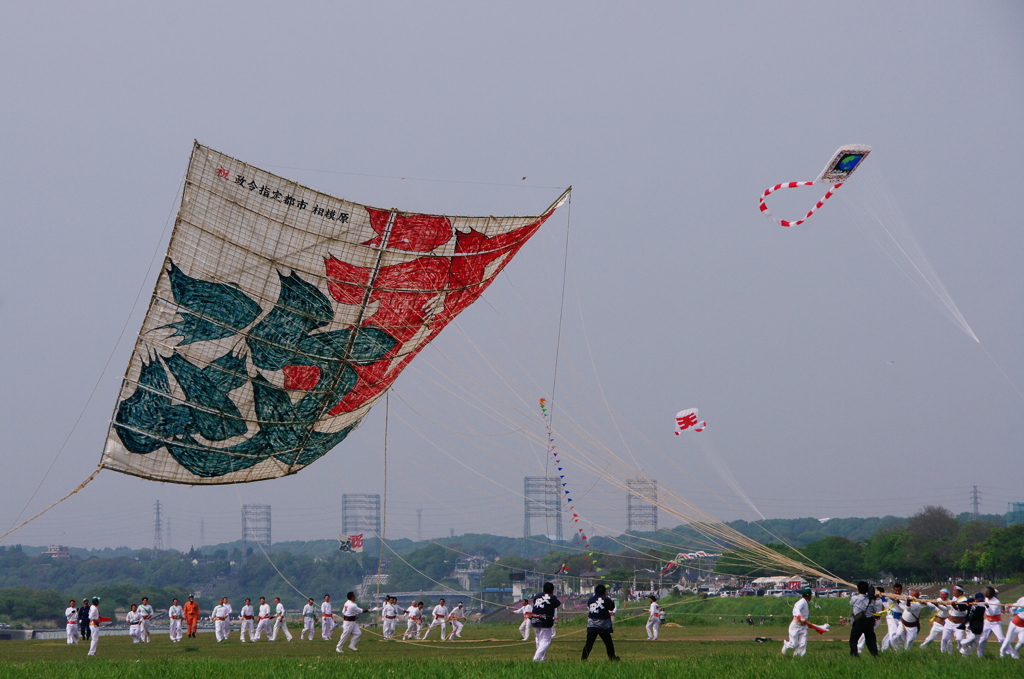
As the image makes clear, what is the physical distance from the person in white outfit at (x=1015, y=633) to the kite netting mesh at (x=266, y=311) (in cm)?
1386

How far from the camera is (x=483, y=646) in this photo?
2653 centimetres

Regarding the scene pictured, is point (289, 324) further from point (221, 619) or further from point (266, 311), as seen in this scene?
point (221, 619)

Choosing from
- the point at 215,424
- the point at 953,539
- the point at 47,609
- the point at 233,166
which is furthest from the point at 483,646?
the point at 47,609

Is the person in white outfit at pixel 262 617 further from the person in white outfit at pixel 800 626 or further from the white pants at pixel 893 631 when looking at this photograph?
the white pants at pixel 893 631

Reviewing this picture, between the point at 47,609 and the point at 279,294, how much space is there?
4754 inches

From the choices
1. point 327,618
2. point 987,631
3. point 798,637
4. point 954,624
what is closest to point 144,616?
point 327,618

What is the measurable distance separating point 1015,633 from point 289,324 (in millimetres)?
17090

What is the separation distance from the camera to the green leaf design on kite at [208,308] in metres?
20.3

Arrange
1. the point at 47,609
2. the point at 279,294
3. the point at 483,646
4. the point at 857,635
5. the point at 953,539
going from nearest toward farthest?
the point at 857,635
the point at 279,294
the point at 483,646
the point at 953,539
the point at 47,609

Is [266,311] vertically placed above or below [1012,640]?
above

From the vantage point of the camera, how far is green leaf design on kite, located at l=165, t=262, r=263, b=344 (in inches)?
798

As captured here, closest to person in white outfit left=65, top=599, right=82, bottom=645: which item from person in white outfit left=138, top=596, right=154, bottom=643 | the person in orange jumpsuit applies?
person in white outfit left=138, top=596, right=154, bottom=643

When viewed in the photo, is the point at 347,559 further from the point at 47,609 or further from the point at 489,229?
the point at 489,229

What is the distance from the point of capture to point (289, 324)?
2142 centimetres
